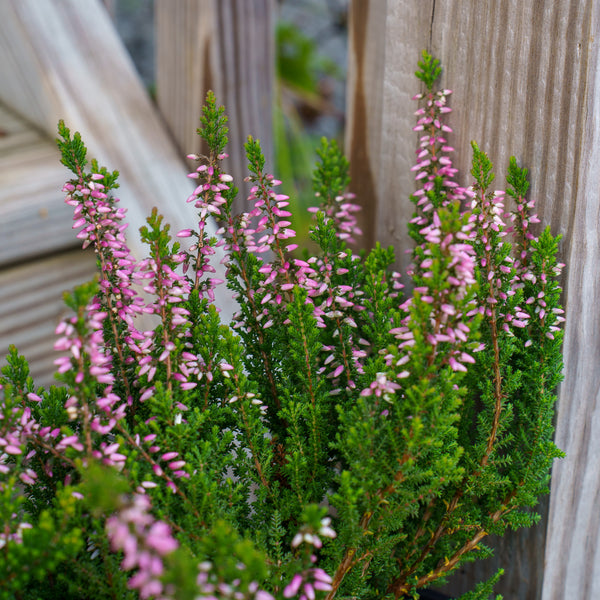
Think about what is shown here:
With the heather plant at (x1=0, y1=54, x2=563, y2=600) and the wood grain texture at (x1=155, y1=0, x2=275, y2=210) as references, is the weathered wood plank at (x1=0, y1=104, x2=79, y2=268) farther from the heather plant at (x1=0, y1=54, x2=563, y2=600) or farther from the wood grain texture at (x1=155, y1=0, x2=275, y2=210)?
the heather plant at (x1=0, y1=54, x2=563, y2=600)

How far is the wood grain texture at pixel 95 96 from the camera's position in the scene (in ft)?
5.18

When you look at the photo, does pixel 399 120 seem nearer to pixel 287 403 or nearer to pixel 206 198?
pixel 206 198

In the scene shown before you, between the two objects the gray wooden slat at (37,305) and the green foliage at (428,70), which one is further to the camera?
the gray wooden slat at (37,305)

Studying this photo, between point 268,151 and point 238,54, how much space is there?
0.25 meters

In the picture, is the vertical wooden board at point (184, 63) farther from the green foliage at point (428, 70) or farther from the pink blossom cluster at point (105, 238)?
the pink blossom cluster at point (105, 238)

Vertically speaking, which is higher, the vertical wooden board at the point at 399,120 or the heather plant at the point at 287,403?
the vertical wooden board at the point at 399,120

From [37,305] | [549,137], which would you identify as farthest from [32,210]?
[549,137]

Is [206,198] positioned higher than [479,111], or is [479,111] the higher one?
[479,111]

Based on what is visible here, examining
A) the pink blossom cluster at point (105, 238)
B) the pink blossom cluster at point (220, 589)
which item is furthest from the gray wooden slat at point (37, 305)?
the pink blossom cluster at point (220, 589)

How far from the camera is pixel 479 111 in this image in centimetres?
116

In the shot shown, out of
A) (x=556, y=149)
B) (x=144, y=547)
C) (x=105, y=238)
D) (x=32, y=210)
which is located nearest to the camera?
(x=144, y=547)

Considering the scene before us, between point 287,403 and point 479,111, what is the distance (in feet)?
2.05

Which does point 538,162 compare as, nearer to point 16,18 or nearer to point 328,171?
point 328,171

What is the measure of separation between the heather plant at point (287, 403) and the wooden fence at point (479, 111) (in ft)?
0.22
